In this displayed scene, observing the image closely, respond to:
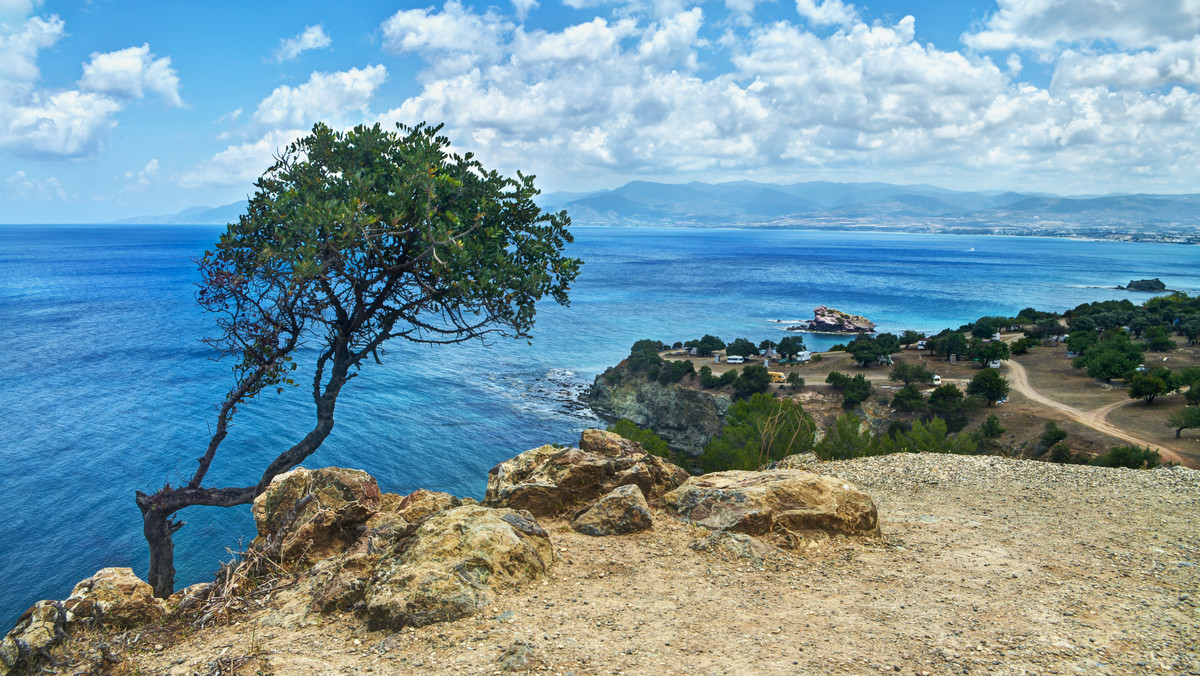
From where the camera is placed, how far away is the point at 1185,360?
4791cm

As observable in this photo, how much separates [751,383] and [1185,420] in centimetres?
2291

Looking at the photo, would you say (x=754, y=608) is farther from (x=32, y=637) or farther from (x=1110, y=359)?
(x=1110, y=359)

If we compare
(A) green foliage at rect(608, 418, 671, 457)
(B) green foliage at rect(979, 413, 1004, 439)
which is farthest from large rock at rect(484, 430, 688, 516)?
(B) green foliage at rect(979, 413, 1004, 439)

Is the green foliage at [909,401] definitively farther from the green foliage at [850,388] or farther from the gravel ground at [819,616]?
the gravel ground at [819,616]

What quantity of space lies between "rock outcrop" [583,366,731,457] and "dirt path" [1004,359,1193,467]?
19865 millimetres

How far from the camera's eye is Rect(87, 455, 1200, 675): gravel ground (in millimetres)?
6840

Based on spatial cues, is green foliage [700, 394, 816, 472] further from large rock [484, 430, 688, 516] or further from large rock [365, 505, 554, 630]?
large rock [365, 505, 554, 630]

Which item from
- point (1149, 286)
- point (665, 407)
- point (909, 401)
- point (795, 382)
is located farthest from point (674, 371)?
point (1149, 286)

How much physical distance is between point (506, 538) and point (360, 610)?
1.97 metres

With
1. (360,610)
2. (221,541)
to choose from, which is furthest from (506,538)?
(221,541)

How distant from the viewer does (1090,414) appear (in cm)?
3688

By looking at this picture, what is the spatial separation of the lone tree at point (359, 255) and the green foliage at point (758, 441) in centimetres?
842

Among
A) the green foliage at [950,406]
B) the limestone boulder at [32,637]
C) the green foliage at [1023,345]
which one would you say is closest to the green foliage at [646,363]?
Result: the green foliage at [950,406]

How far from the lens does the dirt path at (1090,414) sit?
29.0 m
